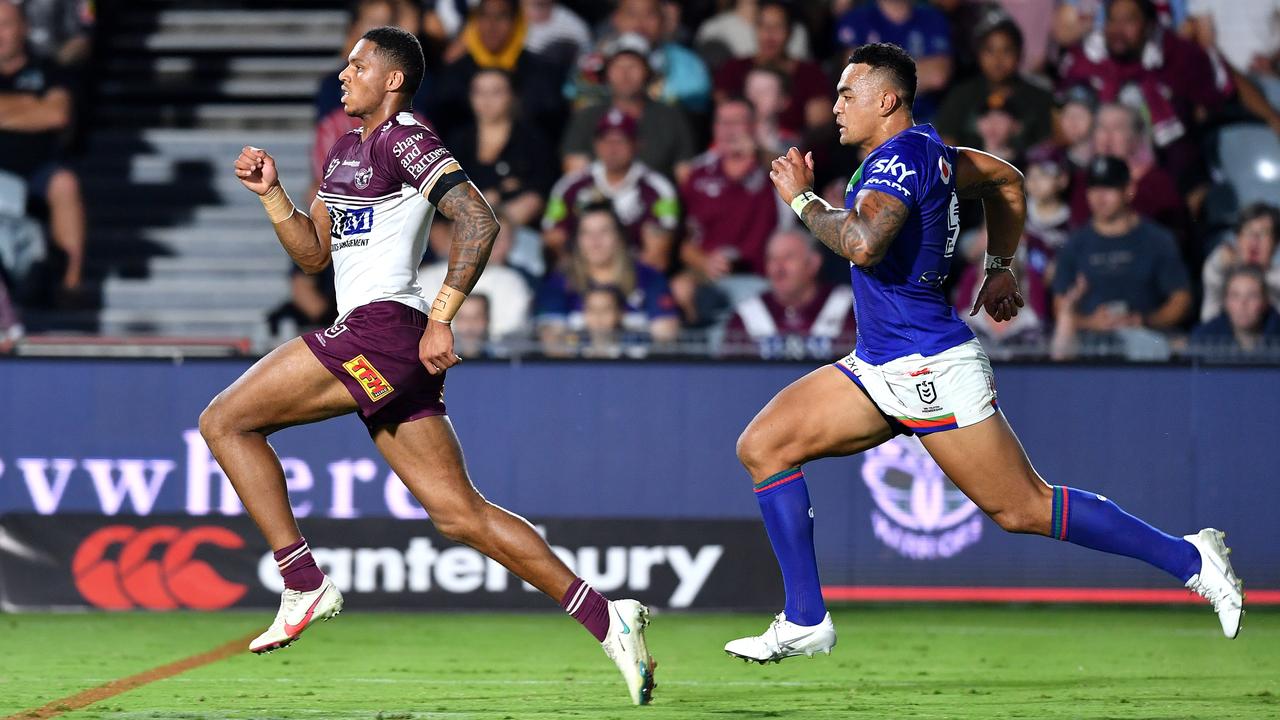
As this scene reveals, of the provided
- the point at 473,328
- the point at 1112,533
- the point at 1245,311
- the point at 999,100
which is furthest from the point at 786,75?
the point at 1112,533

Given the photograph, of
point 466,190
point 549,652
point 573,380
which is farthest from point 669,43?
point 466,190

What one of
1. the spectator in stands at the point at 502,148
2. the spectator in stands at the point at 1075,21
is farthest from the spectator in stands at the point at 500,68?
the spectator in stands at the point at 1075,21

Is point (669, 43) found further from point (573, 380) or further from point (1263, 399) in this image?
point (1263, 399)

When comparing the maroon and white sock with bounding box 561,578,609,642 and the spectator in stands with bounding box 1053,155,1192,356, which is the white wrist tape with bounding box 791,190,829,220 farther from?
the spectator in stands with bounding box 1053,155,1192,356

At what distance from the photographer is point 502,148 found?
13492mm

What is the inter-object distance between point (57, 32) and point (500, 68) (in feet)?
13.2

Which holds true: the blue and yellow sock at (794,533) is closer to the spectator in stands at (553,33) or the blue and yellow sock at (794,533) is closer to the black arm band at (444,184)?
the black arm band at (444,184)

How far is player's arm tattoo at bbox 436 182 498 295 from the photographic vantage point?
636 cm

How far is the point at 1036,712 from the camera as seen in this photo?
6.66m

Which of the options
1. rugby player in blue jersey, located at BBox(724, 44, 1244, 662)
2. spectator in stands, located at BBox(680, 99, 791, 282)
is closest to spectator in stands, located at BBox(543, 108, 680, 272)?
spectator in stands, located at BBox(680, 99, 791, 282)

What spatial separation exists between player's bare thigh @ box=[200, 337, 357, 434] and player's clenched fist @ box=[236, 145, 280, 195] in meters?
0.66

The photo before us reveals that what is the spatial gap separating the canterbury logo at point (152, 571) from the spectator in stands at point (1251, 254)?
22.0 ft

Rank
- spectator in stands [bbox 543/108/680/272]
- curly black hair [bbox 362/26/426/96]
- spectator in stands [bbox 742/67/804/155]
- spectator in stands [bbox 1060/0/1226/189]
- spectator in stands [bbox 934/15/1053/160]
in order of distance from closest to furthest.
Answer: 1. curly black hair [bbox 362/26/426/96]
2. spectator in stands [bbox 543/108/680/272]
3. spectator in stands [bbox 934/15/1053/160]
4. spectator in stands [bbox 742/67/804/155]
5. spectator in stands [bbox 1060/0/1226/189]

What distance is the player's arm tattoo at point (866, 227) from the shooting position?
620 centimetres
